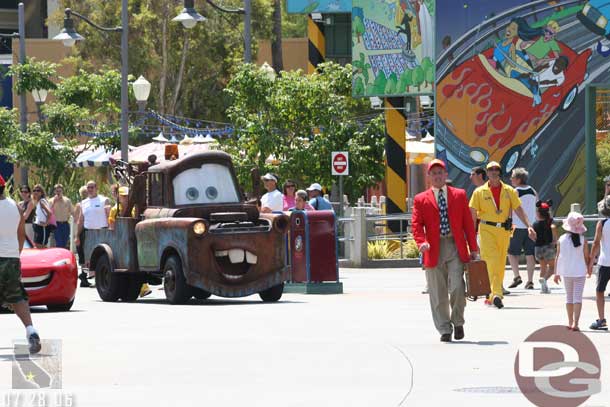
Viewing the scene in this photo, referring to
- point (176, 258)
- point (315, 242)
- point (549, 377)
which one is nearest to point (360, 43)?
point (315, 242)

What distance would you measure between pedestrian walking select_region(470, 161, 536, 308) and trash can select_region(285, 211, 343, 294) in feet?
13.2

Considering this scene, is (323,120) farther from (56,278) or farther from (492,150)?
(56,278)

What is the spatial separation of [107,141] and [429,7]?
42.5ft

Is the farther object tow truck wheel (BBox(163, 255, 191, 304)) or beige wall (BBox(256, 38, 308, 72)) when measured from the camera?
beige wall (BBox(256, 38, 308, 72))

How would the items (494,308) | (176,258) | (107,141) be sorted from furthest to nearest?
(107,141)
(176,258)
(494,308)

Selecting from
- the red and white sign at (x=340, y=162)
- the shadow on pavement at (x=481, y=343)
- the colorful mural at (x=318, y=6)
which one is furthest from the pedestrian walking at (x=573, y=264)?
the colorful mural at (x=318, y=6)

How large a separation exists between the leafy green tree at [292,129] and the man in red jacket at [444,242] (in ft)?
74.7

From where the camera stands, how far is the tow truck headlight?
21.2 m

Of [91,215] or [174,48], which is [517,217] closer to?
[91,215]

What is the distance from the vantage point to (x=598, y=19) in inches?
1216

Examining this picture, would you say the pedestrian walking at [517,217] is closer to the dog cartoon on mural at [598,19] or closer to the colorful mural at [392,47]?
the dog cartoon on mural at [598,19]

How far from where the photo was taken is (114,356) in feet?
46.6

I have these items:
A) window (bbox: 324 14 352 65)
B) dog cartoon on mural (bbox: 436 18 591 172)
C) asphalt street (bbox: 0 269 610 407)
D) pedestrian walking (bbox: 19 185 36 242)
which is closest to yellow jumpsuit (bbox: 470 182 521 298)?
asphalt street (bbox: 0 269 610 407)

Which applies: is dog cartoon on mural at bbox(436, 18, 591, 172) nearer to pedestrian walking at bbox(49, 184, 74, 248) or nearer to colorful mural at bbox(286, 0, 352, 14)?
pedestrian walking at bbox(49, 184, 74, 248)
